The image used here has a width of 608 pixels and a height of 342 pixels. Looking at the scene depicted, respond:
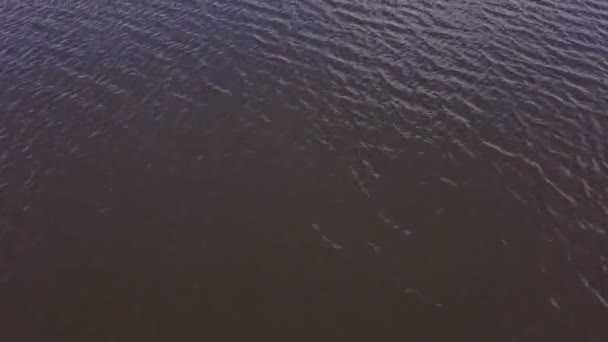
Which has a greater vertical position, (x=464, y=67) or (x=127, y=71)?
(x=464, y=67)

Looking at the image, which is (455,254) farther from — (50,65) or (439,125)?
(50,65)

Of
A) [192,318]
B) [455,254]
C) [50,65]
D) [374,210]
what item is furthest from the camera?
[50,65]

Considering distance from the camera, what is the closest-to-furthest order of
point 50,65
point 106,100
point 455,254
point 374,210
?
point 455,254
point 374,210
point 106,100
point 50,65

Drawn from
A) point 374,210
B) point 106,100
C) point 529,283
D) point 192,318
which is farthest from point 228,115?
point 529,283

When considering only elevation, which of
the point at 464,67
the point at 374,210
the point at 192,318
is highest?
the point at 464,67

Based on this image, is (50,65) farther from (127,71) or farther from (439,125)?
(439,125)

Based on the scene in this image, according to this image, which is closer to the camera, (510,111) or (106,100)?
(510,111)
